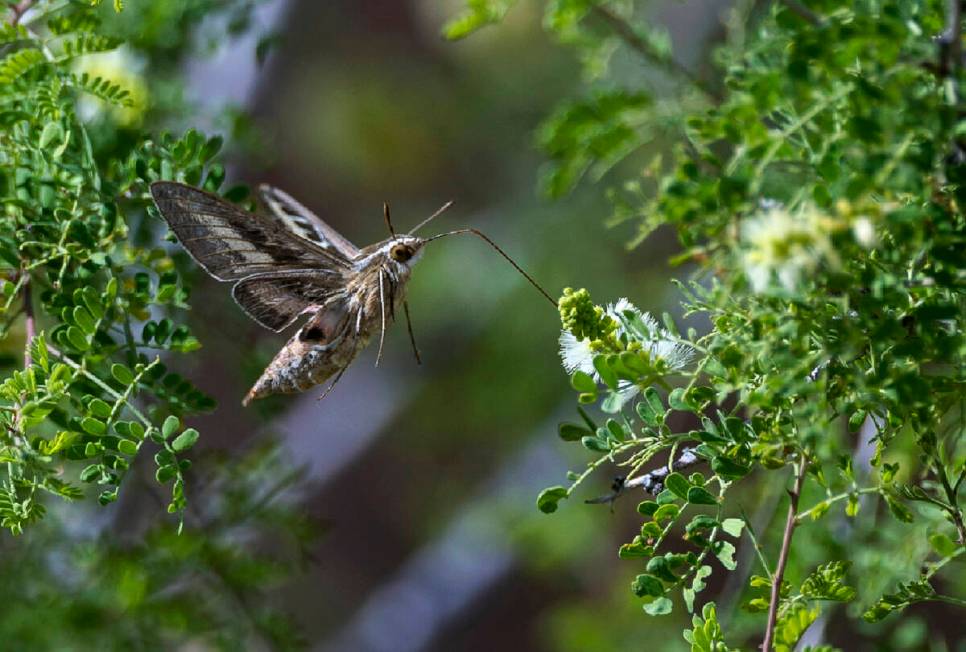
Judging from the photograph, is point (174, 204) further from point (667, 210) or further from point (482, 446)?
point (482, 446)

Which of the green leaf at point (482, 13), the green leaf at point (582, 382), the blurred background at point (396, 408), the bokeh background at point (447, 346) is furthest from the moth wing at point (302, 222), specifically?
the bokeh background at point (447, 346)

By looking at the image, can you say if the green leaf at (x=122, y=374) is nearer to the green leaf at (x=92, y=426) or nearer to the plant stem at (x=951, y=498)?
the green leaf at (x=92, y=426)

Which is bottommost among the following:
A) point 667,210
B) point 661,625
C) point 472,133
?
point 661,625

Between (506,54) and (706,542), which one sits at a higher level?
(706,542)

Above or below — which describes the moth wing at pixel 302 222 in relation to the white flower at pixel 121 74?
below

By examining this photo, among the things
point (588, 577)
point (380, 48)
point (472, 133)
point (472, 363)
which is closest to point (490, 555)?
point (588, 577)

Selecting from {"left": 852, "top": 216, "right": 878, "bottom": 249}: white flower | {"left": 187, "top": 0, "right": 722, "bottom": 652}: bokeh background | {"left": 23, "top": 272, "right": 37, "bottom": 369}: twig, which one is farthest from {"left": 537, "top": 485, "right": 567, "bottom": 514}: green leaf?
{"left": 187, "top": 0, "right": 722, "bottom": 652}: bokeh background

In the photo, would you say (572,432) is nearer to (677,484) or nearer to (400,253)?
(677,484)

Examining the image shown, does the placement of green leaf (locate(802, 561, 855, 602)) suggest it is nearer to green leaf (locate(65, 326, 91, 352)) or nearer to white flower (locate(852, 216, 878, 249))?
white flower (locate(852, 216, 878, 249))
